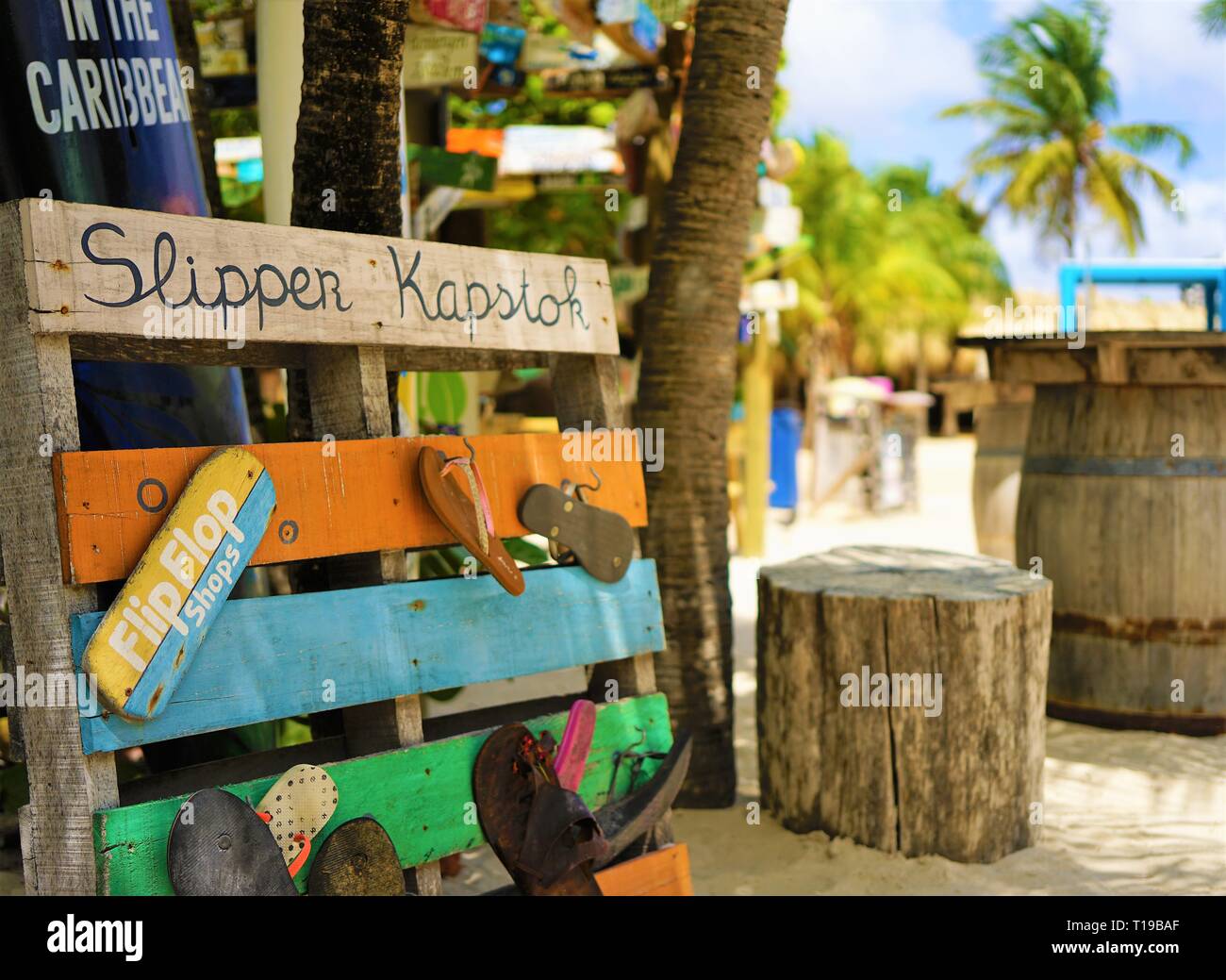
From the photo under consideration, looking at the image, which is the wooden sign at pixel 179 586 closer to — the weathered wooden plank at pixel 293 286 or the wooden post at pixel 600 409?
the weathered wooden plank at pixel 293 286

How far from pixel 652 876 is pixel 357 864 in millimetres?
658

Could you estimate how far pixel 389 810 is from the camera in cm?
198

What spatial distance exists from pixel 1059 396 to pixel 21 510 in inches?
158

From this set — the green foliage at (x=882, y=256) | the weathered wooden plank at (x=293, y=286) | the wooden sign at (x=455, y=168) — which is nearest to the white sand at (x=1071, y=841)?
the weathered wooden plank at (x=293, y=286)

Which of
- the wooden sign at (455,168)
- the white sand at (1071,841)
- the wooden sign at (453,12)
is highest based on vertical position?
the wooden sign at (453,12)

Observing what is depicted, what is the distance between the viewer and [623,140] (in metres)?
6.72

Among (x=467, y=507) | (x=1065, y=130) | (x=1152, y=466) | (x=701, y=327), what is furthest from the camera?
(x=1065, y=130)

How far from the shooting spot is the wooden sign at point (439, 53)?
4.66 m

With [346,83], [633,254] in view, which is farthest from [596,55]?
[346,83]

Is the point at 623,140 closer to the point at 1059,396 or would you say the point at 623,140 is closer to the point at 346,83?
the point at 1059,396

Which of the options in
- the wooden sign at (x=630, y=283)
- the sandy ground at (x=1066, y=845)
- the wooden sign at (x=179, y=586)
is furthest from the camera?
the wooden sign at (x=630, y=283)

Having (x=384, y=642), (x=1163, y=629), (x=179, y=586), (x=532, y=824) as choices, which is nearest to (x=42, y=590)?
(x=179, y=586)

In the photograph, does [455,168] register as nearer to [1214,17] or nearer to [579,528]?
[579,528]

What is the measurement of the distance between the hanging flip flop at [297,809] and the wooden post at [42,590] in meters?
0.25
